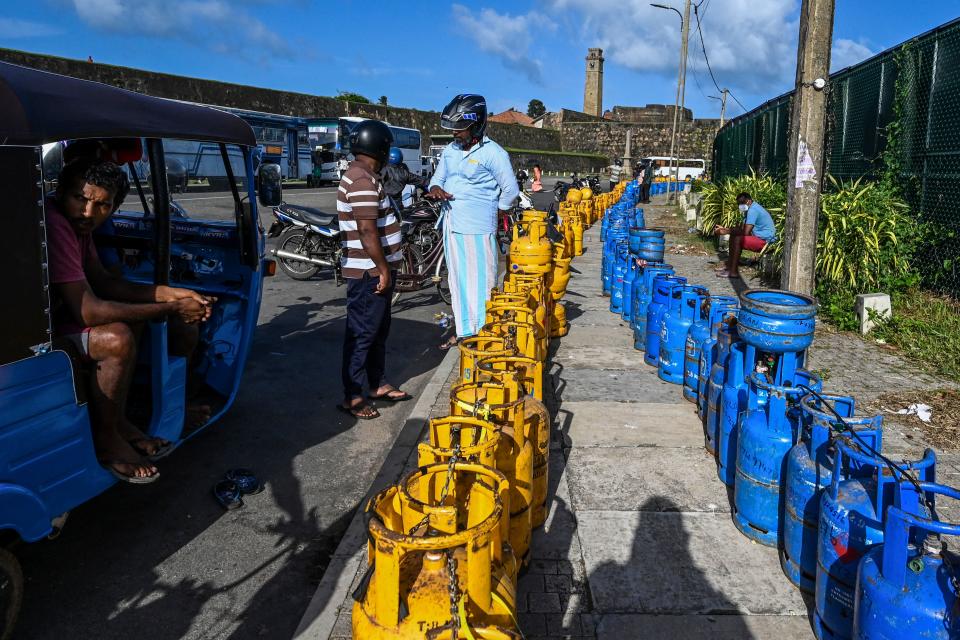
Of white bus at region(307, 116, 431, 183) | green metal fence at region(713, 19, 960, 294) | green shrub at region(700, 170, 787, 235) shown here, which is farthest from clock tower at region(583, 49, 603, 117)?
green metal fence at region(713, 19, 960, 294)

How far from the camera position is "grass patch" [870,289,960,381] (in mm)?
6141

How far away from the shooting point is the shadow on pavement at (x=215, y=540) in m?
2.97

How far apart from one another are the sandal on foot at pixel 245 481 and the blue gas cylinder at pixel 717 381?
2.71 meters

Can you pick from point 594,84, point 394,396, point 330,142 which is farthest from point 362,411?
point 594,84

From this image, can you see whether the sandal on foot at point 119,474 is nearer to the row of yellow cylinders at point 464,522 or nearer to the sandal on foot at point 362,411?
the row of yellow cylinders at point 464,522

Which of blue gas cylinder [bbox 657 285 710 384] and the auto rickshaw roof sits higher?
the auto rickshaw roof

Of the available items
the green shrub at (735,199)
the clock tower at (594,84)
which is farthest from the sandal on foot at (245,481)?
the clock tower at (594,84)

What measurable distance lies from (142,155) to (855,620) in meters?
4.11

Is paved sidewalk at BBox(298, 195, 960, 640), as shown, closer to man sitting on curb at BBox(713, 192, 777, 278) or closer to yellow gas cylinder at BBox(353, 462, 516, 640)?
yellow gas cylinder at BBox(353, 462, 516, 640)

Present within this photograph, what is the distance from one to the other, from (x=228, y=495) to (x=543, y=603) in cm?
194

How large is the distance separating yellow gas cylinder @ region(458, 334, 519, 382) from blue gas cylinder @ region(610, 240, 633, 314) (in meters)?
4.44

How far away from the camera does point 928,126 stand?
8586 millimetres

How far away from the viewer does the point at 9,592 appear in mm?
2646

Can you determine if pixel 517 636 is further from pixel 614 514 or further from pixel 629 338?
pixel 629 338
